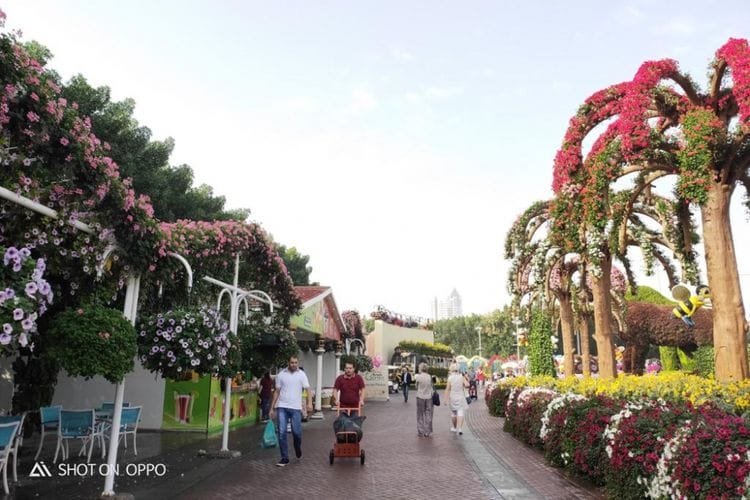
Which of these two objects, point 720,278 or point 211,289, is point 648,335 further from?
point 211,289

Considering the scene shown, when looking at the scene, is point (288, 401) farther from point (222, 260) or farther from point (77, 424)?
point (77, 424)

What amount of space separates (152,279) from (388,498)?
13.2 feet

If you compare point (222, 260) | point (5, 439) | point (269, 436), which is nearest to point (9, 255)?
point (5, 439)

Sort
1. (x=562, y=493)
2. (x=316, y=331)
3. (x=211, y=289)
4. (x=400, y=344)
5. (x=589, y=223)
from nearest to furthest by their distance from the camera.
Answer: (x=562, y=493) < (x=589, y=223) < (x=211, y=289) < (x=316, y=331) < (x=400, y=344)

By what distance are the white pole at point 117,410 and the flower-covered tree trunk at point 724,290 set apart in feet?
27.4

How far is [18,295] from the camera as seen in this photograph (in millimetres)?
4074

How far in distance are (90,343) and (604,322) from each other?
399 inches

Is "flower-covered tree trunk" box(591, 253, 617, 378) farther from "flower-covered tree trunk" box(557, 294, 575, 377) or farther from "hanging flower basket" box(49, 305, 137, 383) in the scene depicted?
"hanging flower basket" box(49, 305, 137, 383)

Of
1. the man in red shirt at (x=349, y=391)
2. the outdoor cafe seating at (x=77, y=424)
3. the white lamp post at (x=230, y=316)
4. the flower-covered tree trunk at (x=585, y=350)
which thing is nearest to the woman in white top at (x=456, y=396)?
the man in red shirt at (x=349, y=391)

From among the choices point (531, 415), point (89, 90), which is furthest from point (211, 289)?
point (89, 90)

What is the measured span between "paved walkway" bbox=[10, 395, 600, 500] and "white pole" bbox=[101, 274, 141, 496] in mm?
475

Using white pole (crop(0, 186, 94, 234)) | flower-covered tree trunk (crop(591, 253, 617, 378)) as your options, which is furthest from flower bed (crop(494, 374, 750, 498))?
white pole (crop(0, 186, 94, 234))

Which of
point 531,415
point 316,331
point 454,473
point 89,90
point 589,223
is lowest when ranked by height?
point 454,473

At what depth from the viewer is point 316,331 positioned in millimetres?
19719
